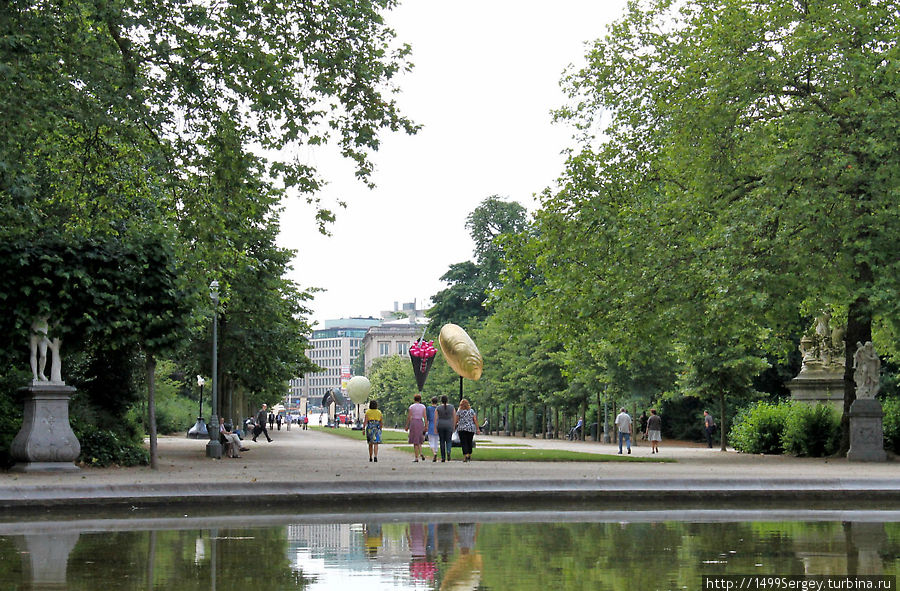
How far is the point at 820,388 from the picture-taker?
38.9m

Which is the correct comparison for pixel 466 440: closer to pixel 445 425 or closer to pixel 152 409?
pixel 445 425

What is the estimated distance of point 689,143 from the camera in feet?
103

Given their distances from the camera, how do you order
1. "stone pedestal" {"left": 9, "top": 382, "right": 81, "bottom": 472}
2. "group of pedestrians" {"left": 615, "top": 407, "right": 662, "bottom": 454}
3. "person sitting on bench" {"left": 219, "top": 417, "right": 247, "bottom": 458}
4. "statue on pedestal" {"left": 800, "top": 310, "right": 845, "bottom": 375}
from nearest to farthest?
"stone pedestal" {"left": 9, "top": 382, "right": 81, "bottom": 472}
"person sitting on bench" {"left": 219, "top": 417, "right": 247, "bottom": 458}
"statue on pedestal" {"left": 800, "top": 310, "right": 845, "bottom": 375}
"group of pedestrians" {"left": 615, "top": 407, "right": 662, "bottom": 454}

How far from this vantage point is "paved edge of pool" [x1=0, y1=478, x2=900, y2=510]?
56.9ft

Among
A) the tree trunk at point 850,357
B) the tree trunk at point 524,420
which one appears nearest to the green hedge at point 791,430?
the tree trunk at point 850,357

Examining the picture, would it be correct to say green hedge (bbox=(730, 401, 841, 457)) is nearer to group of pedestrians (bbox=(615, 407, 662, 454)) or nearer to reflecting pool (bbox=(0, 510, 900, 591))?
group of pedestrians (bbox=(615, 407, 662, 454))

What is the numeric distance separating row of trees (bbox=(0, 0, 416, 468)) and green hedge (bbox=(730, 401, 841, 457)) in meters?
18.1

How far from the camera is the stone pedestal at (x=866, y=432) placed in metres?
31.4

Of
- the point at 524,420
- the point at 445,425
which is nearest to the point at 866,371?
the point at 445,425

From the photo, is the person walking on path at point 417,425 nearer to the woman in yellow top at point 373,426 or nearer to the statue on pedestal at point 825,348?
the woman in yellow top at point 373,426

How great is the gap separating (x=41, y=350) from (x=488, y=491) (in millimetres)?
12052

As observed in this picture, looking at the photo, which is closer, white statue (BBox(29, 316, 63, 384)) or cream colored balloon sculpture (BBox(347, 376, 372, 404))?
white statue (BBox(29, 316, 63, 384))

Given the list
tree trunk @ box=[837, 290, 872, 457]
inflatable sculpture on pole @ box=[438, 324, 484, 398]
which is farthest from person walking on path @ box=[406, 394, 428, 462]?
inflatable sculpture on pole @ box=[438, 324, 484, 398]

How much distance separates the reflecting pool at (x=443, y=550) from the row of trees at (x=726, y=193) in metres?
13.7
